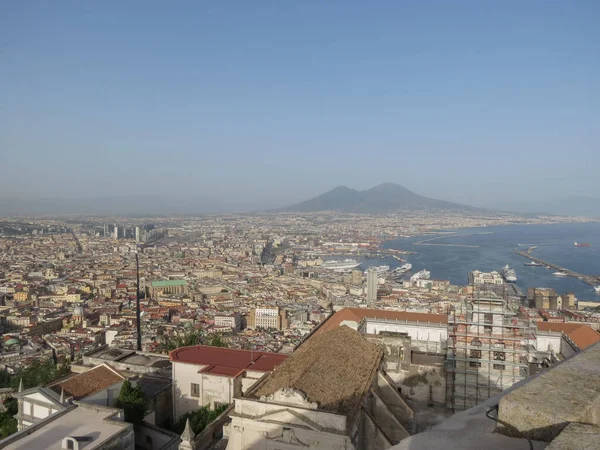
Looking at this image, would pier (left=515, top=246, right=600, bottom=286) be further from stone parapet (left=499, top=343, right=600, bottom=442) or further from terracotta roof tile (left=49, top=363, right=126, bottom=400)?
stone parapet (left=499, top=343, right=600, bottom=442)

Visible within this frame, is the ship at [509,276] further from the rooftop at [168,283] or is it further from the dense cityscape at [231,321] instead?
the rooftop at [168,283]

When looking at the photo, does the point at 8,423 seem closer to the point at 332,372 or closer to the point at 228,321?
the point at 332,372

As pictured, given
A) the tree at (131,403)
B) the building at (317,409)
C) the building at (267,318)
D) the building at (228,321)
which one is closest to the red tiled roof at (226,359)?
the tree at (131,403)

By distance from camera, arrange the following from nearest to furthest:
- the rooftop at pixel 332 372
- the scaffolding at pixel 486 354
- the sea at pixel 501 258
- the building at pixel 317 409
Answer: the building at pixel 317 409, the rooftop at pixel 332 372, the scaffolding at pixel 486 354, the sea at pixel 501 258

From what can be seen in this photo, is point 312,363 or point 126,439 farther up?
point 312,363

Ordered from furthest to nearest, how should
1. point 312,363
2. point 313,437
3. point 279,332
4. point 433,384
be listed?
point 279,332 → point 433,384 → point 312,363 → point 313,437

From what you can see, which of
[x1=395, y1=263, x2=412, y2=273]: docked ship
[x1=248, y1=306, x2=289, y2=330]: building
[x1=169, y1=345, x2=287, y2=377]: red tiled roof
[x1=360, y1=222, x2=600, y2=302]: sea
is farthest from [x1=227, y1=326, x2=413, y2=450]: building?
[x1=395, y1=263, x2=412, y2=273]: docked ship

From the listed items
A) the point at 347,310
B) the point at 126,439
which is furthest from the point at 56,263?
the point at 126,439

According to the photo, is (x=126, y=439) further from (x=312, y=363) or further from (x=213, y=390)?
(x=312, y=363)
